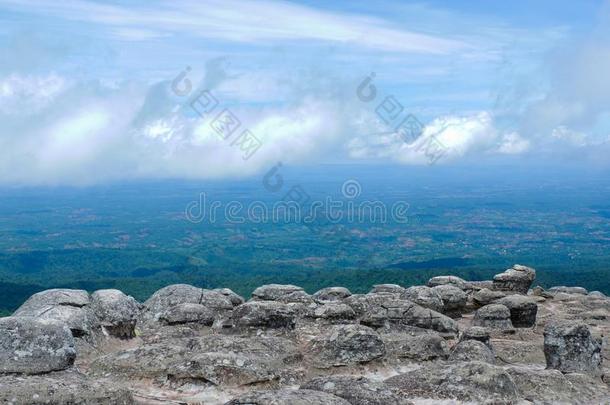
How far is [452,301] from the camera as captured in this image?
39.4 meters

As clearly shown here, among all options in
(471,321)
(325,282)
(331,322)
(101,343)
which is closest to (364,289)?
(325,282)

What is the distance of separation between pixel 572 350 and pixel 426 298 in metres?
12.5

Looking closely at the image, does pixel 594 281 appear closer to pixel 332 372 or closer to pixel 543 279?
pixel 543 279

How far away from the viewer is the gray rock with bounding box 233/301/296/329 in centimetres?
2795

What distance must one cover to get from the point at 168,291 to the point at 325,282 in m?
74.9

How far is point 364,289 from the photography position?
89438 mm

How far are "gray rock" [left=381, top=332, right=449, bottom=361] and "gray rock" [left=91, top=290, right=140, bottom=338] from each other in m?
11.1

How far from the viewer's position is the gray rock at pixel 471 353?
24.9m

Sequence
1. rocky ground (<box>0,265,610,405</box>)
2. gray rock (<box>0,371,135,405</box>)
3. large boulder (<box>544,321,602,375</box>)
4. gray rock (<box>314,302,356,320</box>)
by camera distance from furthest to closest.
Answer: gray rock (<box>314,302,356,320</box>) → large boulder (<box>544,321,602,375</box>) → rocky ground (<box>0,265,610,405</box>) → gray rock (<box>0,371,135,405</box>)

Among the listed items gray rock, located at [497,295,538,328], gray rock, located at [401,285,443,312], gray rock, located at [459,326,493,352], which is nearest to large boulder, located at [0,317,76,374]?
gray rock, located at [459,326,493,352]

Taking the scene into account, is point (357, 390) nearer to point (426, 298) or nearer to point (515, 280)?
point (426, 298)

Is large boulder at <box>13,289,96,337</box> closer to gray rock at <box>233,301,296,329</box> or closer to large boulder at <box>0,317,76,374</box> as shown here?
large boulder at <box>0,317,76,374</box>

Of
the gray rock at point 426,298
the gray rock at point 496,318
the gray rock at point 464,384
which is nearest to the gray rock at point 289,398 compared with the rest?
the gray rock at point 464,384

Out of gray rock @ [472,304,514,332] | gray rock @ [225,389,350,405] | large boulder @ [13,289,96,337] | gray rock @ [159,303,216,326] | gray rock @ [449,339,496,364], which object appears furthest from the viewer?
gray rock @ [472,304,514,332]
